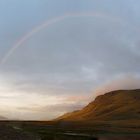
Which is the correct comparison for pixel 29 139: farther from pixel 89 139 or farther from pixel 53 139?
pixel 89 139

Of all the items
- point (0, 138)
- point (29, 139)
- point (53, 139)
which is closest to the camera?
point (0, 138)

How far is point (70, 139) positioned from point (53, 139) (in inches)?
205

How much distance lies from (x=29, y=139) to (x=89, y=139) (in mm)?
21525

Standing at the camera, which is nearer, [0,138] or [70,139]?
[0,138]

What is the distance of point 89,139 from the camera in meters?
76.9

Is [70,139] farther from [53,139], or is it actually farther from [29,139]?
[29,139]

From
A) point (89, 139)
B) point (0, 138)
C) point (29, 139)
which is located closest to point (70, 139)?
point (89, 139)

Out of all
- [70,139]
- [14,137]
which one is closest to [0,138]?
[14,137]

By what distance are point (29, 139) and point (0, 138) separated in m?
6.05

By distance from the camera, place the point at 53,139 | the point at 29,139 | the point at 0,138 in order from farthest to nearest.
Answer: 1. the point at 53,139
2. the point at 29,139
3. the point at 0,138

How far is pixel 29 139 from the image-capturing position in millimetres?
58719

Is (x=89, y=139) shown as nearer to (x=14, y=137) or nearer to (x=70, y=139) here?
(x=70, y=139)

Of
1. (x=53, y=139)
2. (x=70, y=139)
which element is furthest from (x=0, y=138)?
(x=70, y=139)

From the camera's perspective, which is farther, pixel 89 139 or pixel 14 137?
pixel 89 139
